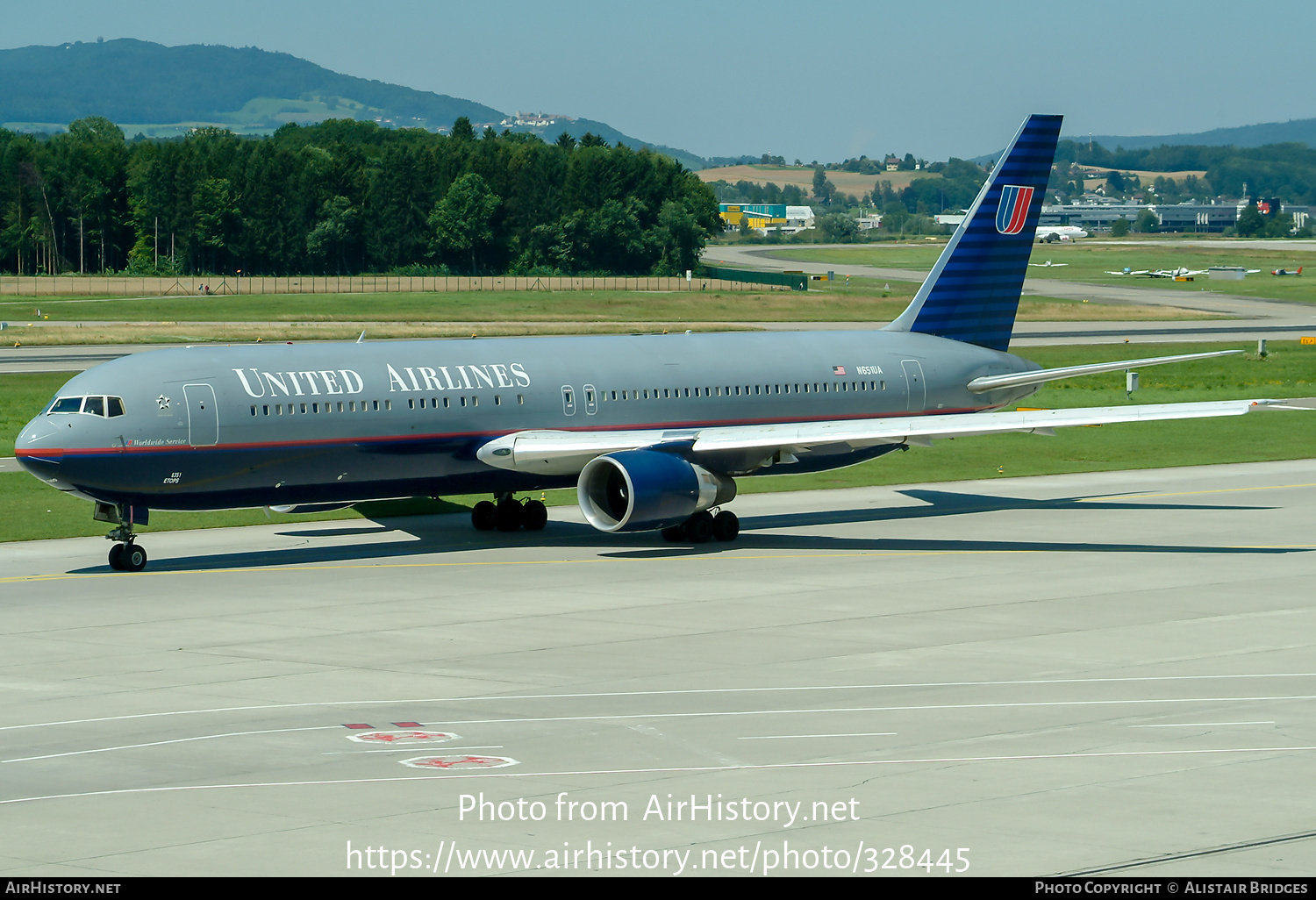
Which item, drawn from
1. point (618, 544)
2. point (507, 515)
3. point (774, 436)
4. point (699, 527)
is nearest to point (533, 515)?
point (507, 515)

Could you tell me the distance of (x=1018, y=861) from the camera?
15398 mm

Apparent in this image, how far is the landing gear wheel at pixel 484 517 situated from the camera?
41.9 meters

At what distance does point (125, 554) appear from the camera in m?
35.5

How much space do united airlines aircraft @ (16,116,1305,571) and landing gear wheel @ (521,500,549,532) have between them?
0.05 m

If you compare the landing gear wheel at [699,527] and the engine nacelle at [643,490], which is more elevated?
the engine nacelle at [643,490]

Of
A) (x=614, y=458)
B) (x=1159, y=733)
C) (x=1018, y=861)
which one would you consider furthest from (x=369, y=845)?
(x=614, y=458)


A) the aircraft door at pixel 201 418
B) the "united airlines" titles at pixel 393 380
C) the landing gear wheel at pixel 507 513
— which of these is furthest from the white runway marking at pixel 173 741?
the landing gear wheel at pixel 507 513

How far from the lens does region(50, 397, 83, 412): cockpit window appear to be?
34531mm

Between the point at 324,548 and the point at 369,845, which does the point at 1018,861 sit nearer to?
the point at 369,845

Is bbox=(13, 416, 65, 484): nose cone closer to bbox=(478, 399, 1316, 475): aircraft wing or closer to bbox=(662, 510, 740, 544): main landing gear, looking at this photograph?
bbox=(478, 399, 1316, 475): aircraft wing

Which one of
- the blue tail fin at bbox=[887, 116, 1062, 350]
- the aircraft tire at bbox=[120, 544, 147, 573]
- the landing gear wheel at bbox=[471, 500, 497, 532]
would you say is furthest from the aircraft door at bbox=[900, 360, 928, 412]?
the aircraft tire at bbox=[120, 544, 147, 573]

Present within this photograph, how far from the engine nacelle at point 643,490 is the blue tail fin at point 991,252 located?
1194 centimetres

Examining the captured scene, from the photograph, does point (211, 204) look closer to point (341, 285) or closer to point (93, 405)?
point (341, 285)

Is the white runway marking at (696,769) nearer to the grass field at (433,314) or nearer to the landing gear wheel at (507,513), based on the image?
the landing gear wheel at (507,513)
